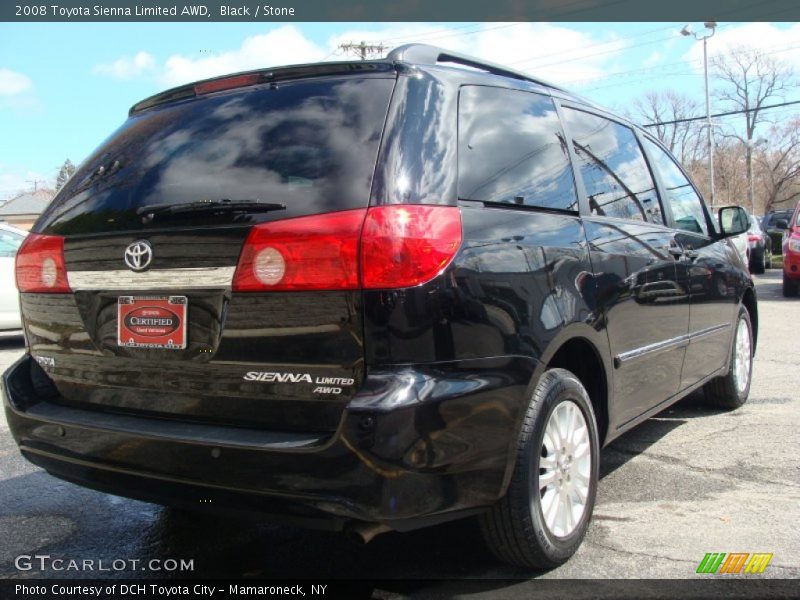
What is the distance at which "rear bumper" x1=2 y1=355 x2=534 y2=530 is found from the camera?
7.06ft

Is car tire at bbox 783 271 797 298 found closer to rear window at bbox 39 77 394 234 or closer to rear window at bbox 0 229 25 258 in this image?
rear window at bbox 0 229 25 258

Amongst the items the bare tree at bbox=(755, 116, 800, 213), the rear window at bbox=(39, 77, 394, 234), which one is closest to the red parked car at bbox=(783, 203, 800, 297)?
the rear window at bbox=(39, 77, 394, 234)

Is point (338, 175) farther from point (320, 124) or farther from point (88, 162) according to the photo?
point (88, 162)

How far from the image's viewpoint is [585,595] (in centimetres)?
262

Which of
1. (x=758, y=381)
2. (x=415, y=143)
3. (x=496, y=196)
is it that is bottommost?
(x=758, y=381)

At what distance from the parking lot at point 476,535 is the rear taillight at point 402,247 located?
119 centimetres

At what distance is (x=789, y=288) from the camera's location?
14.0 meters

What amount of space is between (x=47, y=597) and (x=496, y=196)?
2.15 m

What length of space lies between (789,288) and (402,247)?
1389cm

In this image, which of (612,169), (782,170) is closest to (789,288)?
(612,169)

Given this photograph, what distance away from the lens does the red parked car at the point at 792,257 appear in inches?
535

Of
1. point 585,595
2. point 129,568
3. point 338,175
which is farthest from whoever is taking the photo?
point 129,568

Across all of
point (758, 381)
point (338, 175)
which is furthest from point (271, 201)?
point (758, 381)

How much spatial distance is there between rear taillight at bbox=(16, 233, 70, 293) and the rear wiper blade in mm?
453
